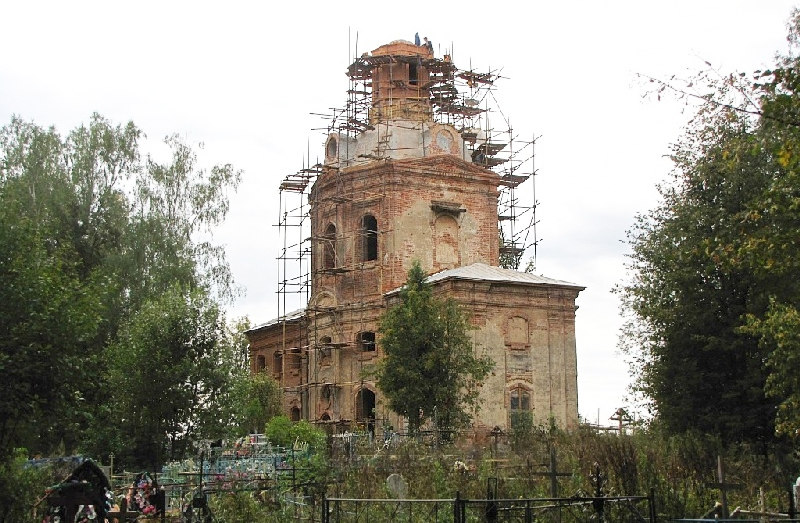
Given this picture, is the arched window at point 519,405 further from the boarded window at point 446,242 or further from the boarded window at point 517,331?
the boarded window at point 446,242

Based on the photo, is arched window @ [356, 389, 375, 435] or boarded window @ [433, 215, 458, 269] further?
boarded window @ [433, 215, 458, 269]

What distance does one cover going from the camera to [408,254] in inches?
1371

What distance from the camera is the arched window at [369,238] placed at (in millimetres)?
35594

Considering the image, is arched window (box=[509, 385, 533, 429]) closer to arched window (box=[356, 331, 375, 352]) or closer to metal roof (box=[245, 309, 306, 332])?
arched window (box=[356, 331, 375, 352])

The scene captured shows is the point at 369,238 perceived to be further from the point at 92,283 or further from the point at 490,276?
the point at 92,283

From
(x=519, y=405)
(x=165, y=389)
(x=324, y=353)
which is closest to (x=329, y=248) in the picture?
(x=324, y=353)

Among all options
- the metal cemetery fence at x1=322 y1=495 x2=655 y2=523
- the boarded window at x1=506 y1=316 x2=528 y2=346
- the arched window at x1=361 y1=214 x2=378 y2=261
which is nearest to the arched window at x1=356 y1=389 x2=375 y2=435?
the arched window at x1=361 y1=214 x2=378 y2=261

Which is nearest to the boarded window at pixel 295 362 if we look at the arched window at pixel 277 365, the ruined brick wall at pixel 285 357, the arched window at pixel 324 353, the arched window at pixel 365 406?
the ruined brick wall at pixel 285 357

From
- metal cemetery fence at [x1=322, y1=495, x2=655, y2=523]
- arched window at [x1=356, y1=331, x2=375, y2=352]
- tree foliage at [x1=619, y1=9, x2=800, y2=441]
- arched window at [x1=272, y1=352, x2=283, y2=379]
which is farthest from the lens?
arched window at [x1=272, y1=352, x2=283, y2=379]

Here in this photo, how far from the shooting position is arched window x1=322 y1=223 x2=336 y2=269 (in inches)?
1433

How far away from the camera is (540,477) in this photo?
1969 cm

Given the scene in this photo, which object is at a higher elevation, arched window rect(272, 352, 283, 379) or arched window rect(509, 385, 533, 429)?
arched window rect(272, 352, 283, 379)

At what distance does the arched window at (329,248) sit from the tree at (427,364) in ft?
22.8

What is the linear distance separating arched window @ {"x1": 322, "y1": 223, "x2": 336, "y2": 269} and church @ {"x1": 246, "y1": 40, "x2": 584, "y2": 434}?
0.16 feet
